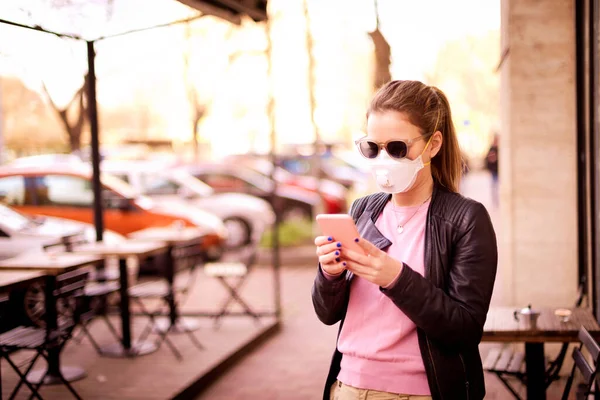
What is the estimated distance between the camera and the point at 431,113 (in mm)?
2291

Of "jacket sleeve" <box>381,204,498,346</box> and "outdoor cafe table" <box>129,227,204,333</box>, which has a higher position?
"jacket sleeve" <box>381,204,498,346</box>

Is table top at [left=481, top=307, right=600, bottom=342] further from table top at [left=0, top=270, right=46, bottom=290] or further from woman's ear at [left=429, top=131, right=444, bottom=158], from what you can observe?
table top at [left=0, top=270, right=46, bottom=290]

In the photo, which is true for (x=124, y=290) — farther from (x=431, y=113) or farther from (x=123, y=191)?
(x=431, y=113)

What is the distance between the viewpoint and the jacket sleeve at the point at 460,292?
2.06 metres

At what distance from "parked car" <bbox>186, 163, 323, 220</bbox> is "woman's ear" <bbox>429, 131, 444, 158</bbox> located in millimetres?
14362

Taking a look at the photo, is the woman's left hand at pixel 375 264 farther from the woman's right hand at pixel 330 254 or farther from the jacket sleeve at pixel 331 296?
the jacket sleeve at pixel 331 296

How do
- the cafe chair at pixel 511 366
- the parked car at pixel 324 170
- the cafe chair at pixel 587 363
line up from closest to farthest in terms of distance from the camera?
the cafe chair at pixel 587 363, the cafe chair at pixel 511 366, the parked car at pixel 324 170

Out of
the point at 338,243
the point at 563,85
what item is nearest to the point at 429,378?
the point at 338,243

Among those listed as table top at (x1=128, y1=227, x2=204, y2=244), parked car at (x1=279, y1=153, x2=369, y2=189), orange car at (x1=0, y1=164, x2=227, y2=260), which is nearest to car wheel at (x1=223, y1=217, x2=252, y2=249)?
orange car at (x1=0, y1=164, x2=227, y2=260)

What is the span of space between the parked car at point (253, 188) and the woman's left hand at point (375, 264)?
14.7 m

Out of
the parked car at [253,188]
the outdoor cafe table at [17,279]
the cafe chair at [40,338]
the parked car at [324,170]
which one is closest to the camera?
the outdoor cafe table at [17,279]

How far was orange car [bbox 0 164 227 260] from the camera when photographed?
38.4ft

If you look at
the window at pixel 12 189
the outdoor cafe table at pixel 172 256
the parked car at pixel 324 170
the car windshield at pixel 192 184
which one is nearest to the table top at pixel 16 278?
the outdoor cafe table at pixel 172 256

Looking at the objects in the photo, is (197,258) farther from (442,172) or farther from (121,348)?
(442,172)
